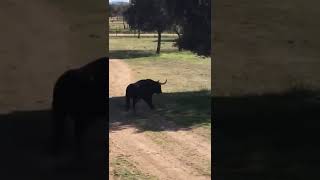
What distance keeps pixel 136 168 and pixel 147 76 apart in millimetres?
14230

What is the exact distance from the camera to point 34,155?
4457 mm

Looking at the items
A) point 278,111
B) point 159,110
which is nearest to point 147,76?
A: point 159,110

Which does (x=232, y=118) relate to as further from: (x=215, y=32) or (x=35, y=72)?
(x=35, y=72)

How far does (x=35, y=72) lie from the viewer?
14.5 feet

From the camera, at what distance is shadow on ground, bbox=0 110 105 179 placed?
4422 millimetres

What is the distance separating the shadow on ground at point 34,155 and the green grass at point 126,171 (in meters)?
3.74

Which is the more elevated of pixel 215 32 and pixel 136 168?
pixel 215 32

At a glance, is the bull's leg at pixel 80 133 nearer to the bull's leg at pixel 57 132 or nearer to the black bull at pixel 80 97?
the black bull at pixel 80 97

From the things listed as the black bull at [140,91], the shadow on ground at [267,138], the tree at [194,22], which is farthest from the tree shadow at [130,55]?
the shadow on ground at [267,138]

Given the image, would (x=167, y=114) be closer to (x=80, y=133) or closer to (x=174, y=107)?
(x=174, y=107)

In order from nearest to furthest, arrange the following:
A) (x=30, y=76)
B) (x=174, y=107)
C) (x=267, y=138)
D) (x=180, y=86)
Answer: (x=30, y=76) < (x=267, y=138) < (x=174, y=107) < (x=180, y=86)

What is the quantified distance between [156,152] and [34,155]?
5735 millimetres

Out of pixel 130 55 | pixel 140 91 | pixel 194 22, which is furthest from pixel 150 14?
pixel 140 91

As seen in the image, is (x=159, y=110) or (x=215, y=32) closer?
(x=215, y=32)
